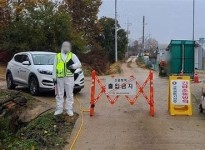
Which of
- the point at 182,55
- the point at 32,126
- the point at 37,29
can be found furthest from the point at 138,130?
the point at 37,29

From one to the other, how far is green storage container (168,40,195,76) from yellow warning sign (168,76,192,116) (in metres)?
17.6

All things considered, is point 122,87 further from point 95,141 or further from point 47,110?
point 95,141

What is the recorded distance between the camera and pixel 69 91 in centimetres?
1285

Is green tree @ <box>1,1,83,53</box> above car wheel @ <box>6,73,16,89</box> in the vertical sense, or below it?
above

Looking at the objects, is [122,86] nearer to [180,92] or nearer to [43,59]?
[180,92]

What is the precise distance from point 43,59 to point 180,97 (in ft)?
21.3

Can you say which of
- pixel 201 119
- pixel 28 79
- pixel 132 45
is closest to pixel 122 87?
pixel 201 119

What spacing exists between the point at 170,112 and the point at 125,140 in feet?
11.9

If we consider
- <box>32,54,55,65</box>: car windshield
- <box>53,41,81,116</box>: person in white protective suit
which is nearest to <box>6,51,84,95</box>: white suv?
<box>32,54,55,65</box>: car windshield

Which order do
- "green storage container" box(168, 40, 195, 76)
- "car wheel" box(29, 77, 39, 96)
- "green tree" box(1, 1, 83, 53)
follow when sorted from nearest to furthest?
"car wheel" box(29, 77, 39, 96) → "green storage container" box(168, 40, 195, 76) → "green tree" box(1, 1, 83, 53)

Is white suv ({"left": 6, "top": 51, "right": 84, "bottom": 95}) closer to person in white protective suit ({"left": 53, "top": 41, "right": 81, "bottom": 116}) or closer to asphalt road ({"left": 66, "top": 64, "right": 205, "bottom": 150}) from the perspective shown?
asphalt road ({"left": 66, "top": 64, "right": 205, "bottom": 150})

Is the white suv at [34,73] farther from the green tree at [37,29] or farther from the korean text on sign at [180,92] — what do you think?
the green tree at [37,29]

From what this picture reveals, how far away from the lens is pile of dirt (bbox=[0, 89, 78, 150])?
10.5 m

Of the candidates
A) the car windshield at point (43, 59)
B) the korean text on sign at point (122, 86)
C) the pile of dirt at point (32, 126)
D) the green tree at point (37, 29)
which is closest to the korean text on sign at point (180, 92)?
the korean text on sign at point (122, 86)
